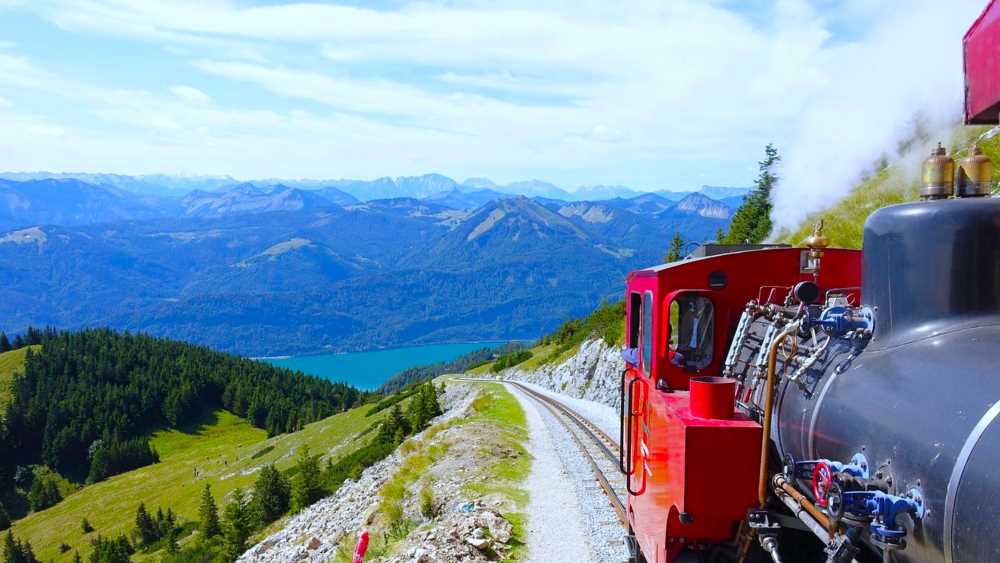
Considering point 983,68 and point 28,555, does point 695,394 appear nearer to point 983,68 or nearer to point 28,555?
point 983,68

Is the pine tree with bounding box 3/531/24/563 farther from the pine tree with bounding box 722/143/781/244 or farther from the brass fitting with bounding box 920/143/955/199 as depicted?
the brass fitting with bounding box 920/143/955/199

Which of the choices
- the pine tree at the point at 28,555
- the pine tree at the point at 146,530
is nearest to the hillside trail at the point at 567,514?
the pine tree at the point at 146,530

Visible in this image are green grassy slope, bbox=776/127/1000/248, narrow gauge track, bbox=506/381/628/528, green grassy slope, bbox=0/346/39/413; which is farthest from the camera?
green grassy slope, bbox=0/346/39/413

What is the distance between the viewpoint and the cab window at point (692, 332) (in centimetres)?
849

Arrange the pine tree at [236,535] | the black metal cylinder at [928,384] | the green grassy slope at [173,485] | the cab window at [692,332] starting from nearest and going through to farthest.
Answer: the black metal cylinder at [928,384] < the cab window at [692,332] < the pine tree at [236,535] < the green grassy slope at [173,485]

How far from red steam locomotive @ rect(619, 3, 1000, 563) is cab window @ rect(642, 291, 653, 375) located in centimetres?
7

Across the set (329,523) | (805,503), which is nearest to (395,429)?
(329,523)

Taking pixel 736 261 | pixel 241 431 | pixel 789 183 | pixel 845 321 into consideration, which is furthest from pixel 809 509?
pixel 241 431

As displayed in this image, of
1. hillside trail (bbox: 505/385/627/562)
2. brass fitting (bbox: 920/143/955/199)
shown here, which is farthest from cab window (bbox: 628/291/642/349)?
brass fitting (bbox: 920/143/955/199)

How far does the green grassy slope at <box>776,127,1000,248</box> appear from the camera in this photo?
3167 cm

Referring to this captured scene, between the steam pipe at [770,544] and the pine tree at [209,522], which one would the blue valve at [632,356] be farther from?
the pine tree at [209,522]

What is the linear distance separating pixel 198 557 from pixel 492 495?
36635 millimetres

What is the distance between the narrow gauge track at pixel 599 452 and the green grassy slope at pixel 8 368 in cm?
16049

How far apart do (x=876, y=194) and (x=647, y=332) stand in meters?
31.1
